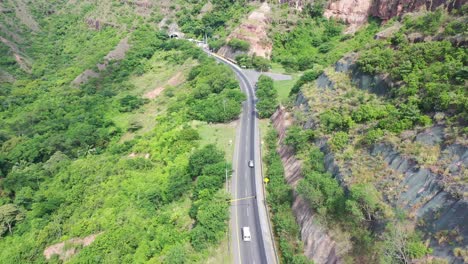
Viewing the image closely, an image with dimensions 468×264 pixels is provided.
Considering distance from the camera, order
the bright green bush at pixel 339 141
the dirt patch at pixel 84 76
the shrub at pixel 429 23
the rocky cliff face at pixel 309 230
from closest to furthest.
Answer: the rocky cliff face at pixel 309 230, the bright green bush at pixel 339 141, the shrub at pixel 429 23, the dirt patch at pixel 84 76

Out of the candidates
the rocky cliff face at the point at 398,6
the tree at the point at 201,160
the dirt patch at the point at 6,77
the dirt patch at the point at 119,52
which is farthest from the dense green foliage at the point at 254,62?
the dirt patch at the point at 6,77

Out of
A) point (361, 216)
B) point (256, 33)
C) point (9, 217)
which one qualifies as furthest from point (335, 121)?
point (256, 33)

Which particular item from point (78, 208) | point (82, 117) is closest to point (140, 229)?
point (78, 208)

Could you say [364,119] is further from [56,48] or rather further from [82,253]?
[56,48]

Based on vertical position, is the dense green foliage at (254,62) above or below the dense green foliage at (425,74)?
below

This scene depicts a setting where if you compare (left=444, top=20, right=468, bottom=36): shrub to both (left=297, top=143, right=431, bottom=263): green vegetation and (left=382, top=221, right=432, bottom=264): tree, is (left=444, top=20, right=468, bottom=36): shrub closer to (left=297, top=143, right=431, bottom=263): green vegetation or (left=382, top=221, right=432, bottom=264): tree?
(left=297, top=143, right=431, bottom=263): green vegetation

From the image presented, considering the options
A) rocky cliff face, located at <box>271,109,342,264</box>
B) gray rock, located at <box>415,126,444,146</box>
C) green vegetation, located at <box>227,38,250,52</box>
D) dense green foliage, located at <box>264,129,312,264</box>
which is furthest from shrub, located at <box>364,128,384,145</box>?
green vegetation, located at <box>227,38,250,52</box>

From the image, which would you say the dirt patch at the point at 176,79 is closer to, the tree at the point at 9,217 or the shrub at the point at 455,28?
the tree at the point at 9,217

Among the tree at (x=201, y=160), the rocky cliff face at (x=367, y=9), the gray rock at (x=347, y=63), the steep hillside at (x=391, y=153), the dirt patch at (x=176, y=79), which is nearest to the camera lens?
the steep hillside at (x=391, y=153)
